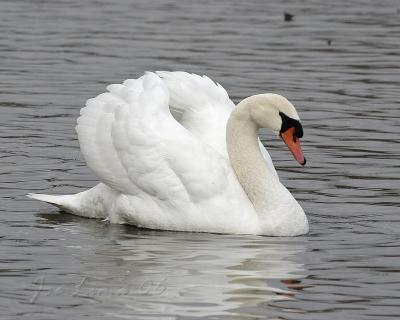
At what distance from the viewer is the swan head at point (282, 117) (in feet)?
38.4

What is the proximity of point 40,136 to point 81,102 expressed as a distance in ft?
7.23

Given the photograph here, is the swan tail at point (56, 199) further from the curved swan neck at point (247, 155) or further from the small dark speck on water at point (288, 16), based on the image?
the small dark speck on water at point (288, 16)

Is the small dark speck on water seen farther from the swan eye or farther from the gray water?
the swan eye

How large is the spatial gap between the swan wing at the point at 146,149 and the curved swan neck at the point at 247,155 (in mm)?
133

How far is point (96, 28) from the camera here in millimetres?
24156

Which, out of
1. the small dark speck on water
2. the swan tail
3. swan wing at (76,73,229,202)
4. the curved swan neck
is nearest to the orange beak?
the curved swan neck

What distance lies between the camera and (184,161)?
11664 millimetres

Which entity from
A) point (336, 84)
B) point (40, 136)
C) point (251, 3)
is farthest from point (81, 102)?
point (251, 3)

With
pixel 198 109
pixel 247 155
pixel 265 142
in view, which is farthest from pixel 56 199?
pixel 265 142

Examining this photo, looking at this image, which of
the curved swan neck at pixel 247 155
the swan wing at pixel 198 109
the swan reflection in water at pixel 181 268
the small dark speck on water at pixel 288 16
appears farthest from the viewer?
the small dark speck on water at pixel 288 16

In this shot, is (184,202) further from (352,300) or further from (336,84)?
(336,84)

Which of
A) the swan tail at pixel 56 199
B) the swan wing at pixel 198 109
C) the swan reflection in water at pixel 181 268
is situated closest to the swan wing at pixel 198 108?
the swan wing at pixel 198 109

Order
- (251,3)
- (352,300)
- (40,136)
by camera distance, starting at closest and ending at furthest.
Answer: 1. (352,300)
2. (40,136)
3. (251,3)

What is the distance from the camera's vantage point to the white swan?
38.3 feet
